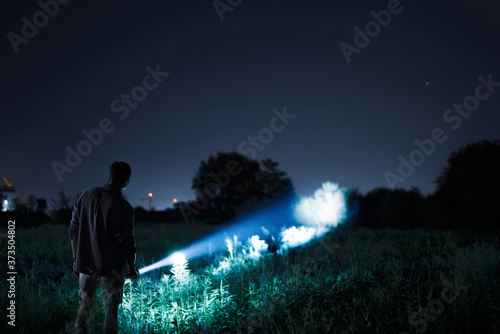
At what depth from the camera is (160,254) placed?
1120cm

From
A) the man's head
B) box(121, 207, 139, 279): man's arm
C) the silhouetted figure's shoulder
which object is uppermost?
the man's head

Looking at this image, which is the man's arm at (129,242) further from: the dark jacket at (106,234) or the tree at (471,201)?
the tree at (471,201)

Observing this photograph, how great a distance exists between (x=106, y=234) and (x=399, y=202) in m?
24.5

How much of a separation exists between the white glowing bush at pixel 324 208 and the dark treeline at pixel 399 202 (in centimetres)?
174

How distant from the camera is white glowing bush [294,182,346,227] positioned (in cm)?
2283

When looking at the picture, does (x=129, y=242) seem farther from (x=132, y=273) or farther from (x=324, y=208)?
(x=324, y=208)

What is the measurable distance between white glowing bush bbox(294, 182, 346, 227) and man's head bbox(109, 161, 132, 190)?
18.7 metres

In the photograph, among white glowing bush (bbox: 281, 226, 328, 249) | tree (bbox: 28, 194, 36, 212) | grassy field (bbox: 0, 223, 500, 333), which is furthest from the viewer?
tree (bbox: 28, 194, 36, 212)

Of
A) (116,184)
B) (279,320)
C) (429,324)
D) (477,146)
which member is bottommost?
(429,324)

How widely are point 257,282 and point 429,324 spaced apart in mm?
3149

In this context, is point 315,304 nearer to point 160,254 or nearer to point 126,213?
point 126,213

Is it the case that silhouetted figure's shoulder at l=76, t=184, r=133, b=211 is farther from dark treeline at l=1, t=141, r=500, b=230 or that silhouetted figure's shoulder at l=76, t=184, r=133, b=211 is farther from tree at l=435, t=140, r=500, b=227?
tree at l=435, t=140, r=500, b=227

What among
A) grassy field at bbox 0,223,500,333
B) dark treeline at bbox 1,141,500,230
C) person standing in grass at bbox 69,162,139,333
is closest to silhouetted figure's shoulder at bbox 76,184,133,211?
person standing in grass at bbox 69,162,139,333

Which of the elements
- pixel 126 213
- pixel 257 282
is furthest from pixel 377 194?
pixel 126 213
